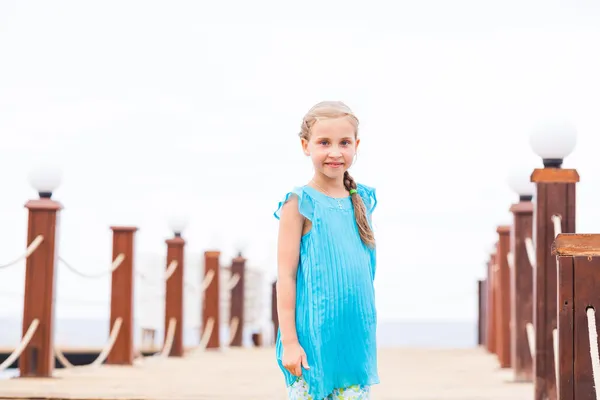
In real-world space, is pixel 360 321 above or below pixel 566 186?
below

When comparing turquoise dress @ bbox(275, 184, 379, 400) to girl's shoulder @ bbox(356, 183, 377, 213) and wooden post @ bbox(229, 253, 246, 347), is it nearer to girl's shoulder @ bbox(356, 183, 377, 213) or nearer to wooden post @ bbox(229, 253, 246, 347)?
girl's shoulder @ bbox(356, 183, 377, 213)

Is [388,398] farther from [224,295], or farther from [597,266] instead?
[224,295]

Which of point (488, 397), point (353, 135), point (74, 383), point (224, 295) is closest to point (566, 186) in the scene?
point (488, 397)

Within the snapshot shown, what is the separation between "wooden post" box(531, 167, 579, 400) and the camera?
4.88m

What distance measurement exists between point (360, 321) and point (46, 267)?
13.1 ft

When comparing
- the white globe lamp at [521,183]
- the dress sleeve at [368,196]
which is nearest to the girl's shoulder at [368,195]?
the dress sleeve at [368,196]

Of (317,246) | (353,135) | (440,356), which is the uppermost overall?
(353,135)

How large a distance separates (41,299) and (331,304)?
157 inches

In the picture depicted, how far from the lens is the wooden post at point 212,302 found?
10.6 meters

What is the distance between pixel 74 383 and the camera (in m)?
5.87

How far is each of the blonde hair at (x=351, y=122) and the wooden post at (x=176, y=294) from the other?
662cm

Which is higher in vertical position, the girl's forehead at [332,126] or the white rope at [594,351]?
the girl's forehead at [332,126]

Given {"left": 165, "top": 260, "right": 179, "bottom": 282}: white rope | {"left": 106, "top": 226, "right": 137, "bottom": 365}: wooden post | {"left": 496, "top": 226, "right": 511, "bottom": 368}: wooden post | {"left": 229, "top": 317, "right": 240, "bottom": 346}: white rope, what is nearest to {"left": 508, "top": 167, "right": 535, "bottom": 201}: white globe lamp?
{"left": 496, "top": 226, "right": 511, "bottom": 368}: wooden post

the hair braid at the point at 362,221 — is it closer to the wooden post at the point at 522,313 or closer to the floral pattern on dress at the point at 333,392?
the floral pattern on dress at the point at 333,392
